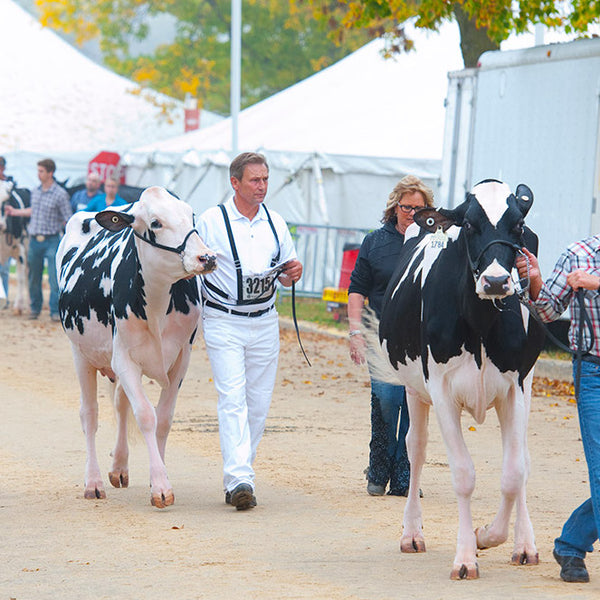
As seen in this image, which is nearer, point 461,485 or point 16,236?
point 461,485

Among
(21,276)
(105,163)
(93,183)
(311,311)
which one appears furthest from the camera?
(105,163)

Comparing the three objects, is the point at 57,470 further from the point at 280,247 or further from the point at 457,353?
the point at 457,353

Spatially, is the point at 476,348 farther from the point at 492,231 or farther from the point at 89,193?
the point at 89,193

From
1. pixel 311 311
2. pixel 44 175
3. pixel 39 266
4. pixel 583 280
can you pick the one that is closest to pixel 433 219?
pixel 583 280

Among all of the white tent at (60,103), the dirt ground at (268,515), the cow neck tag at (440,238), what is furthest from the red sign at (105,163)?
the cow neck tag at (440,238)

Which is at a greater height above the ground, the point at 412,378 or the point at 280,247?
the point at 280,247

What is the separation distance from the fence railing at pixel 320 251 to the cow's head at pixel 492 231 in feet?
57.4

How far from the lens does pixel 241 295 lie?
28.1ft

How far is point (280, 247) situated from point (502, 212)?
8.73 feet

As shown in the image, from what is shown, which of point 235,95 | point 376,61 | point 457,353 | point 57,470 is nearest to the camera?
point 457,353

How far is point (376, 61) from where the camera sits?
2806 centimetres

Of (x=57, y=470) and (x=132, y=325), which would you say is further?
(x=57, y=470)

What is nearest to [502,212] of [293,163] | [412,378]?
[412,378]

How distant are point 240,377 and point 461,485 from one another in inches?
89.2
